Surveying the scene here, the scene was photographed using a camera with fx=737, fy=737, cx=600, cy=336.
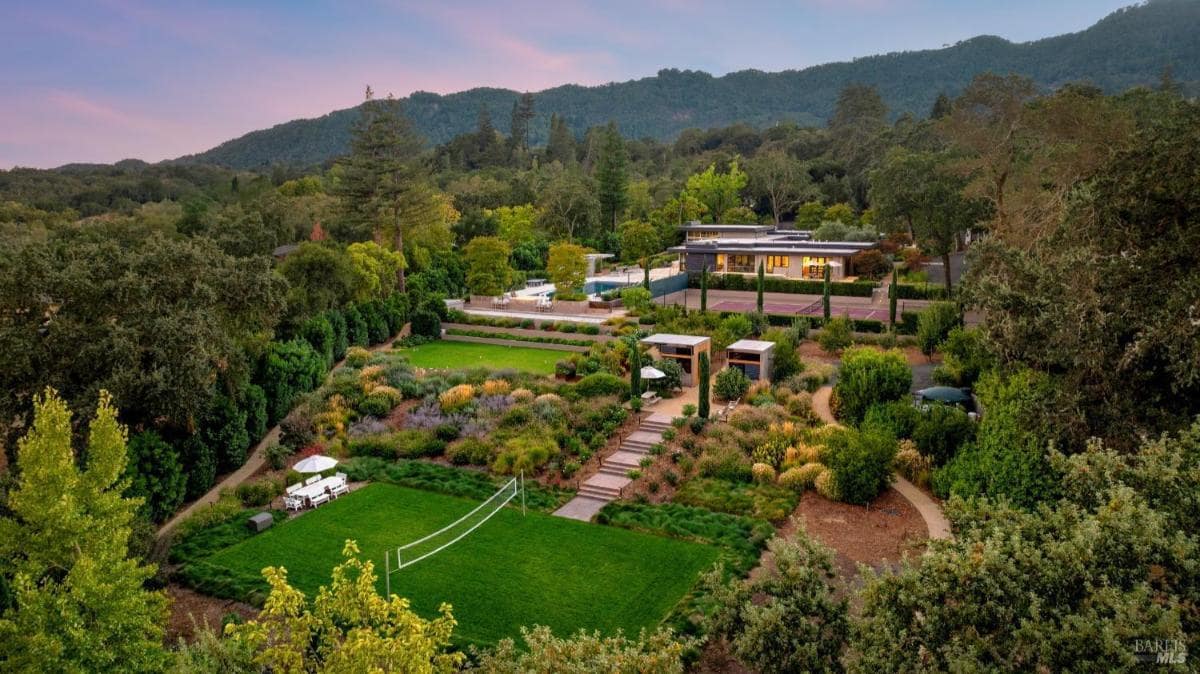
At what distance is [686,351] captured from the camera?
91.8 feet

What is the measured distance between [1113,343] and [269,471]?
21.5 m

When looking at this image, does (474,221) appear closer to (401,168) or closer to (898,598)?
(401,168)

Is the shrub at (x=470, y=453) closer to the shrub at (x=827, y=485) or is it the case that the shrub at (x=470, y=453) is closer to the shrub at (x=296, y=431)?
the shrub at (x=296, y=431)

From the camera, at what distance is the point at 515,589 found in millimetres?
14898

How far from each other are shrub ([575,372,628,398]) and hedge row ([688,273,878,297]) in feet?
73.1

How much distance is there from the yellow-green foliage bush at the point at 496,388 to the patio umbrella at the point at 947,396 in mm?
14121

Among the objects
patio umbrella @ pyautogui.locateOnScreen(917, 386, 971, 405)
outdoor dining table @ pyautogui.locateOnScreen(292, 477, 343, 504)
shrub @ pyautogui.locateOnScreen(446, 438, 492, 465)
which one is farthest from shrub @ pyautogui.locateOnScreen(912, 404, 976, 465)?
outdoor dining table @ pyautogui.locateOnScreen(292, 477, 343, 504)

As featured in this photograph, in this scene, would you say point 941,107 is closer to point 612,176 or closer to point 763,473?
point 612,176

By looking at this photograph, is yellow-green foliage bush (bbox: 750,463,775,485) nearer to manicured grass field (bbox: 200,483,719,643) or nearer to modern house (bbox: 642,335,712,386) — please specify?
manicured grass field (bbox: 200,483,719,643)

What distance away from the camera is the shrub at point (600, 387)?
2619cm

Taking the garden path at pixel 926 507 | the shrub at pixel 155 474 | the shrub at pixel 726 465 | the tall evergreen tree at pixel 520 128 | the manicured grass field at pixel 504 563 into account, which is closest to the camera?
the manicured grass field at pixel 504 563
